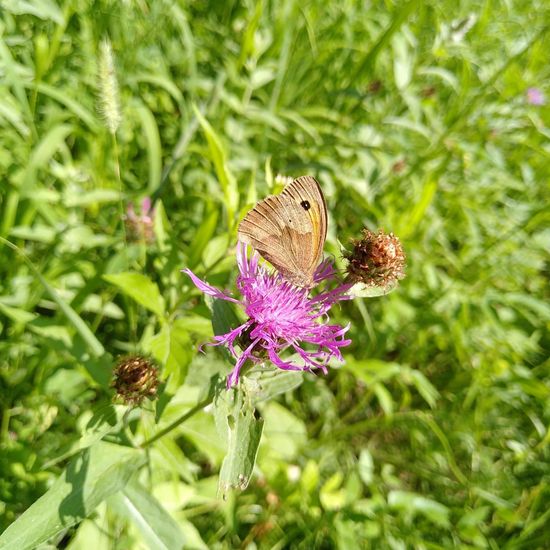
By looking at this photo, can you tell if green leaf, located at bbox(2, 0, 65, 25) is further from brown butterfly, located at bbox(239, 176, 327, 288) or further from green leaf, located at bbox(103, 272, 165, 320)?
brown butterfly, located at bbox(239, 176, 327, 288)

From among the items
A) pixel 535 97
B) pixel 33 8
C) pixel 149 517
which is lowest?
pixel 149 517

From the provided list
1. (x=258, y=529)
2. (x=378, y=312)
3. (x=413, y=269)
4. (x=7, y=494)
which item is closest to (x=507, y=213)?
(x=413, y=269)

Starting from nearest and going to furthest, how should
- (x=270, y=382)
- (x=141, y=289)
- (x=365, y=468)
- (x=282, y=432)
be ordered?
(x=270, y=382), (x=141, y=289), (x=365, y=468), (x=282, y=432)

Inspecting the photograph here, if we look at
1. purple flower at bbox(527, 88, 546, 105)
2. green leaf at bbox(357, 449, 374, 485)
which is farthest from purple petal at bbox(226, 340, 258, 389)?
purple flower at bbox(527, 88, 546, 105)

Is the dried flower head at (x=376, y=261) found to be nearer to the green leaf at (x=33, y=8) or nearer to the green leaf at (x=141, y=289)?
the green leaf at (x=141, y=289)

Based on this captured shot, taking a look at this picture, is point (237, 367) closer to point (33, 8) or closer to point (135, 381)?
point (135, 381)

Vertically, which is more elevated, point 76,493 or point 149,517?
point 76,493

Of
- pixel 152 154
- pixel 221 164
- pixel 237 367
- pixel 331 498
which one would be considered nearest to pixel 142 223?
pixel 152 154
